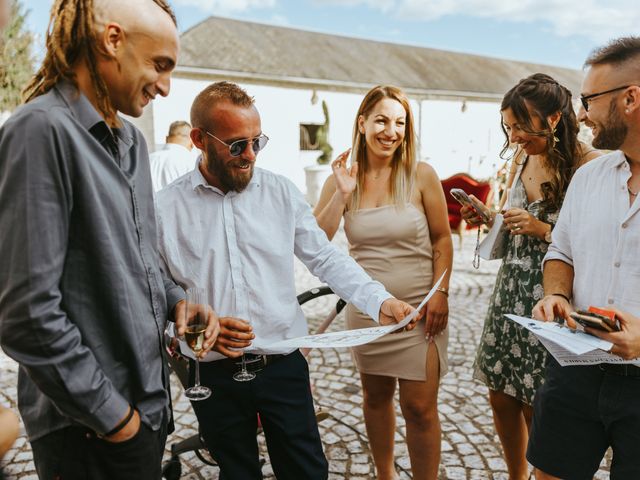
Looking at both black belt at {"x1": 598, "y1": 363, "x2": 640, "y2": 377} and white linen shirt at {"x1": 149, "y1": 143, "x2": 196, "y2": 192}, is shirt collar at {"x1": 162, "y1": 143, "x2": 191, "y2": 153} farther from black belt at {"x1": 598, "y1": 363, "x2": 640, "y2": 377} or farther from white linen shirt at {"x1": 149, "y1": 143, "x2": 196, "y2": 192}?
black belt at {"x1": 598, "y1": 363, "x2": 640, "y2": 377}

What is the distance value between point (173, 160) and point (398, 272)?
3840 mm

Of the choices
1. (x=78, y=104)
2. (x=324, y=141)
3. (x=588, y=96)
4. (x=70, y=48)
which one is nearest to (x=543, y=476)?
(x=588, y=96)

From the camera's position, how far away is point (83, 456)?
1412 millimetres

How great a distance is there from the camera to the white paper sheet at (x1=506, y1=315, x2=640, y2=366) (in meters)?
1.69

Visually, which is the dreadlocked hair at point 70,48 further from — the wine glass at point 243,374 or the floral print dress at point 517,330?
the floral print dress at point 517,330

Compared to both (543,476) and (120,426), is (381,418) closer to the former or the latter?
(543,476)

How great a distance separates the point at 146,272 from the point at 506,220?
1.89 m

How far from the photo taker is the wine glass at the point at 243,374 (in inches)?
77.0

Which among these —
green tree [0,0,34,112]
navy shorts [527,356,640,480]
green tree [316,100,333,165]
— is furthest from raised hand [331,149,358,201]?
green tree [0,0,34,112]

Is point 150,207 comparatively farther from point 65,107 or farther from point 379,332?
point 379,332

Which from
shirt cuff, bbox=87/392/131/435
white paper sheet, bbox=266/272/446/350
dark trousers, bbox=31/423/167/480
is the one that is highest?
white paper sheet, bbox=266/272/446/350

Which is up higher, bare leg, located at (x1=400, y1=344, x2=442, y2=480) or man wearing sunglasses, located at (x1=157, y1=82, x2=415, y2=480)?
man wearing sunglasses, located at (x1=157, y1=82, x2=415, y2=480)

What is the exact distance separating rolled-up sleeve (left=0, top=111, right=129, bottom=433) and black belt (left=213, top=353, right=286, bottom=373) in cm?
80

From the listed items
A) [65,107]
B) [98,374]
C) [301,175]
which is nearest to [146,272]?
[98,374]
